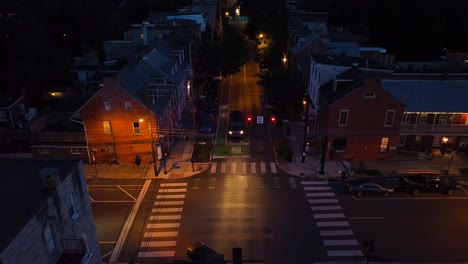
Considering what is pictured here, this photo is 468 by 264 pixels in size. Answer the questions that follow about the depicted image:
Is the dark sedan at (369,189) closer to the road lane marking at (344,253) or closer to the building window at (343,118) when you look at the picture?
the road lane marking at (344,253)

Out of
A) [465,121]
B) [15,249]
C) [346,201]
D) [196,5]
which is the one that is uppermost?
[196,5]

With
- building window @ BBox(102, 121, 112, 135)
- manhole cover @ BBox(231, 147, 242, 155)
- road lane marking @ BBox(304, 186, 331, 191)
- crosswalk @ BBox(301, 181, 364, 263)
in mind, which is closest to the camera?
crosswalk @ BBox(301, 181, 364, 263)

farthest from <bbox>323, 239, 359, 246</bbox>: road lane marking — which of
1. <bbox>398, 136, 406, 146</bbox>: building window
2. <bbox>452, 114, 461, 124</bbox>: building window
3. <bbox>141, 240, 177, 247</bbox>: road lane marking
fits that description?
<bbox>452, 114, 461, 124</bbox>: building window

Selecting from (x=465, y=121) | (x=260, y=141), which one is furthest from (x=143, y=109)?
(x=465, y=121)

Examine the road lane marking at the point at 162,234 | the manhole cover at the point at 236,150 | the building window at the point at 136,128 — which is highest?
the building window at the point at 136,128

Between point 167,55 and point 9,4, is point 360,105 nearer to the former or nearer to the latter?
point 167,55

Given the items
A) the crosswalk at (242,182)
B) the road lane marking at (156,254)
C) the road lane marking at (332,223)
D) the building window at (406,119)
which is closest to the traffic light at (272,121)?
the crosswalk at (242,182)

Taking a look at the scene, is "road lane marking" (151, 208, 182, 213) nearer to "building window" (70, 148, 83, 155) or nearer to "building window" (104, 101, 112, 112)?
"building window" (104, 101, 112, 112)
